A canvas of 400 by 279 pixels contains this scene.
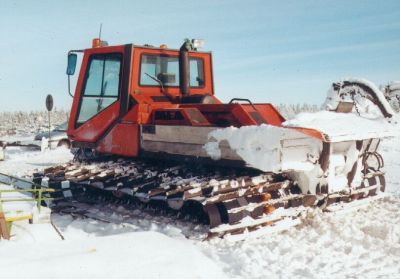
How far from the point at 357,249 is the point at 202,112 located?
2.86 metres

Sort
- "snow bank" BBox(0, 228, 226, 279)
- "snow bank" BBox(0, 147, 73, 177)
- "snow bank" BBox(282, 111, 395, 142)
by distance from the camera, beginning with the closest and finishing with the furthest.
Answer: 1. "snow bank" BBox(0, 228, 226, 279)
2. "snow bank" BBox(282, 111, 395, 142)
3. "snow bank" BBox(0, 147, 73, 177)

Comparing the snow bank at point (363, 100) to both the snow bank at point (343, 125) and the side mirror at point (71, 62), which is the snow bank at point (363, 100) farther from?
the side mirror at point (71, 62)

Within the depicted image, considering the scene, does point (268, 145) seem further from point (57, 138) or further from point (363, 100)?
point (57, 138)

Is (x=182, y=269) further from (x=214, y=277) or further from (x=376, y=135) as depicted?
(x=376, y=135)

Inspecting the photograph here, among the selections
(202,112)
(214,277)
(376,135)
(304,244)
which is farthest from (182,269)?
(376,135)

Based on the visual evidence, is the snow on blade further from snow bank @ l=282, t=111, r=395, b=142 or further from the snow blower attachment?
snow bank @ l=282, t=111, r=395, b=142

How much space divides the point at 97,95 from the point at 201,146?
2.70 metres

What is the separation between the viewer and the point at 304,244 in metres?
5.36

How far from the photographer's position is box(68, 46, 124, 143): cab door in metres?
7.64

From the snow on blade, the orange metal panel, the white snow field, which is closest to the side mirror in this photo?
the orange metal panel

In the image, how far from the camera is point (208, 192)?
567 centimetres

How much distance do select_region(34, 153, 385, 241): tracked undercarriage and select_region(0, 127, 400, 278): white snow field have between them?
8.3 inches

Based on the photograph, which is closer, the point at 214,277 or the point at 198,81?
the point at 214,277

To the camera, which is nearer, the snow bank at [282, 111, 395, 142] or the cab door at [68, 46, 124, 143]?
the snow bank at [282, 111, 395, 142]
